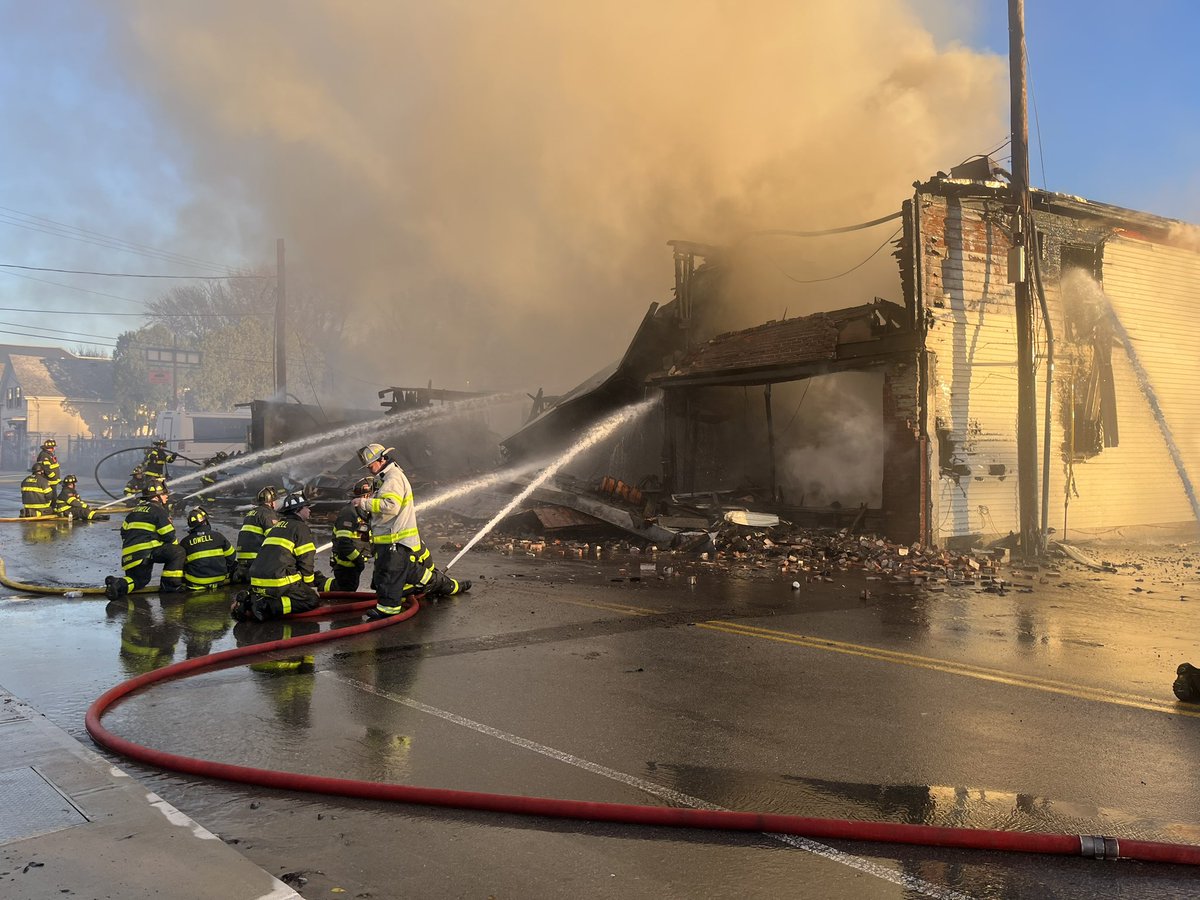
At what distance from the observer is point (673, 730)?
4223 millimetres

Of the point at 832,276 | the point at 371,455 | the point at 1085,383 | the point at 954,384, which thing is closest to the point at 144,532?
the point at 371,455

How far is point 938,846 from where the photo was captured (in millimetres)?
2930

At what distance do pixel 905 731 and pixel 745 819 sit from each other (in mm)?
1568

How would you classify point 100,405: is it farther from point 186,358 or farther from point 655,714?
point 655,714

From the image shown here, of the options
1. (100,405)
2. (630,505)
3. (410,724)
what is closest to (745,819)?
(410,724)

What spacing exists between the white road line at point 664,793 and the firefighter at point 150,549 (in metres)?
4.45

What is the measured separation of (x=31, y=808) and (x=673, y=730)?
2764 millimetres

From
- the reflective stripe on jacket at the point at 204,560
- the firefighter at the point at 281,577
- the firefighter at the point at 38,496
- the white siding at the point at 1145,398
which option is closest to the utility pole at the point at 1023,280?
the white siding at the point at 1145,398

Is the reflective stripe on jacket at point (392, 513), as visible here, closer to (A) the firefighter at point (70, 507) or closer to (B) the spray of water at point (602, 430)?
(B) the spray of water at point (602, 430)

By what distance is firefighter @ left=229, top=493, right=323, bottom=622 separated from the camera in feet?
23.1

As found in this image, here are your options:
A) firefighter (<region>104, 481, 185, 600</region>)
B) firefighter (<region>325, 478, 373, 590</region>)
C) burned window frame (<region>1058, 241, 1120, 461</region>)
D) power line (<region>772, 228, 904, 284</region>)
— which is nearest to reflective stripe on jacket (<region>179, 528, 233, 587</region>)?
firefighter (<region>104, 481, 185, 600</region>)

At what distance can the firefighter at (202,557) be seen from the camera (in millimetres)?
8594

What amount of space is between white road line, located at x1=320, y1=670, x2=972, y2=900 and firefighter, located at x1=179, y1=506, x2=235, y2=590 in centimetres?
427

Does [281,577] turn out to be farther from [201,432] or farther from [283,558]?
[201,432]
